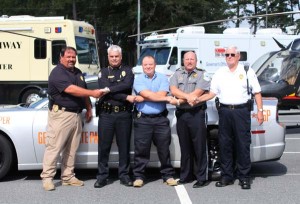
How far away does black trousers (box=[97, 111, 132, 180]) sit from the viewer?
6039mm

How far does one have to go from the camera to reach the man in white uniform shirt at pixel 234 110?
6.00m

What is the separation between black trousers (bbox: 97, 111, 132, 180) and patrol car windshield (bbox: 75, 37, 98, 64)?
440 inches

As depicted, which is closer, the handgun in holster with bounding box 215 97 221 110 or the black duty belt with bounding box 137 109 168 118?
the black duty belt with bounding box 137 109 168 118

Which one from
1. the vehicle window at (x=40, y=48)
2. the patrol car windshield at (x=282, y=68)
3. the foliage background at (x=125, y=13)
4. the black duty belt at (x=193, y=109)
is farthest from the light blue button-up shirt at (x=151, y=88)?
the foliage background at (x=125, y=13)

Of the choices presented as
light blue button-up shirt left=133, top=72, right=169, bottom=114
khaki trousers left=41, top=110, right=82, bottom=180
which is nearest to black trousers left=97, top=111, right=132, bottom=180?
light blue button-up shirt left=133, top=72, right=169, bottom=114

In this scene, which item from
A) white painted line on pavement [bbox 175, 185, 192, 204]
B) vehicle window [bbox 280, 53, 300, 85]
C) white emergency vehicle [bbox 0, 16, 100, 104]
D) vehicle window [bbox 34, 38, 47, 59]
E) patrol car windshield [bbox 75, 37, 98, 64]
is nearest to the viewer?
white painted line on pavement [bbox 175, 185, 192, 204]

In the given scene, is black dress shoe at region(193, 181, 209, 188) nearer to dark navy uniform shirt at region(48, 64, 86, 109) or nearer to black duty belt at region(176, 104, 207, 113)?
black duty belt at region(176, 104, 207, 113)

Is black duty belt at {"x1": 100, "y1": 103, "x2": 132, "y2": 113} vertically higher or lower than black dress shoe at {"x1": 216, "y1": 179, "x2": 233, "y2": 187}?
higher

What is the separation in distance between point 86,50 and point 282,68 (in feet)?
26.3

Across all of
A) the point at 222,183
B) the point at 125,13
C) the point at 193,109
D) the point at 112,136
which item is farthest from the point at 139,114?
the point at 125,13

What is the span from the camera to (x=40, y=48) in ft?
55.2

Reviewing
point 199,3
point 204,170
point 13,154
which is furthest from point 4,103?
point 199,3

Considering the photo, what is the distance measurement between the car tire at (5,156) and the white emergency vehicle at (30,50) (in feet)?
34.4

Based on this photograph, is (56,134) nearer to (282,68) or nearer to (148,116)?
(148,116)
